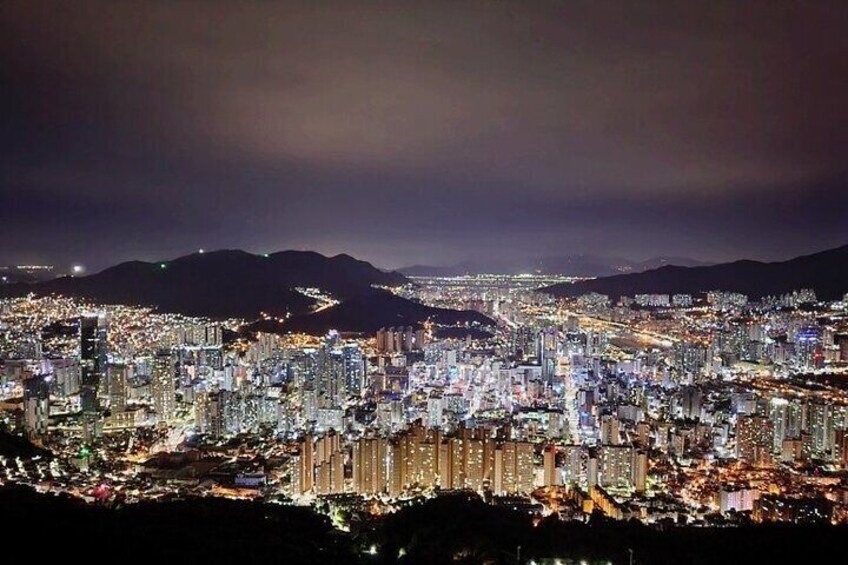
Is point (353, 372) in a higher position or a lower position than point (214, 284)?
lower

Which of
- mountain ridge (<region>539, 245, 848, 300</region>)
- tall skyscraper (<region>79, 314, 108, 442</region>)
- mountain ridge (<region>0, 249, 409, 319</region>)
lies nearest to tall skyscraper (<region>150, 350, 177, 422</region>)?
tall skyscraper (<region>79, 314, 108, 442</region>)

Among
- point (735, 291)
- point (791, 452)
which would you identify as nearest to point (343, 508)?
point (791, 452)

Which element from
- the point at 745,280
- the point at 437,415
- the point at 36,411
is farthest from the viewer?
the point at 745,280

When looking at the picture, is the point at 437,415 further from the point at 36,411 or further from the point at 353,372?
the point at 36,411

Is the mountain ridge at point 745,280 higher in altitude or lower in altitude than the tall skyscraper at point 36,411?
higher

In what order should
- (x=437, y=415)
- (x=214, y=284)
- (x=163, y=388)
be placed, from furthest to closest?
(x=214, y=284), (x=163, y=388), (x=437, y=415)

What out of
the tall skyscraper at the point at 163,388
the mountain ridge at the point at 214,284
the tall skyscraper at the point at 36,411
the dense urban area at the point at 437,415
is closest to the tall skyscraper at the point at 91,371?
the dense urban area at the point at 437,415

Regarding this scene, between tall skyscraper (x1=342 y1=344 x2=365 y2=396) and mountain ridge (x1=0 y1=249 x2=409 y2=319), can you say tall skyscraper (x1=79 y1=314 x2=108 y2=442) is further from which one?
tall skyscraper (x1=342 y1=344 x2=365 y2=396)

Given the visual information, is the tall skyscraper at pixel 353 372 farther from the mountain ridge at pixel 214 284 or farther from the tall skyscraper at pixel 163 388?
the mountain ridge at pixel 214 284

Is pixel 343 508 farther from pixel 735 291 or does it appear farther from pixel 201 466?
pixel 735 291

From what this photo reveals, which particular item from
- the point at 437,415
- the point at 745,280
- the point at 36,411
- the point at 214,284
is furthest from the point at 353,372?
the point at 745,280

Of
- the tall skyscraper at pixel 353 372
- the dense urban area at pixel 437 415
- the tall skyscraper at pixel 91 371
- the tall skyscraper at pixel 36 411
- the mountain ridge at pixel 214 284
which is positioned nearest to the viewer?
the dense urban area at pixel 437 415
